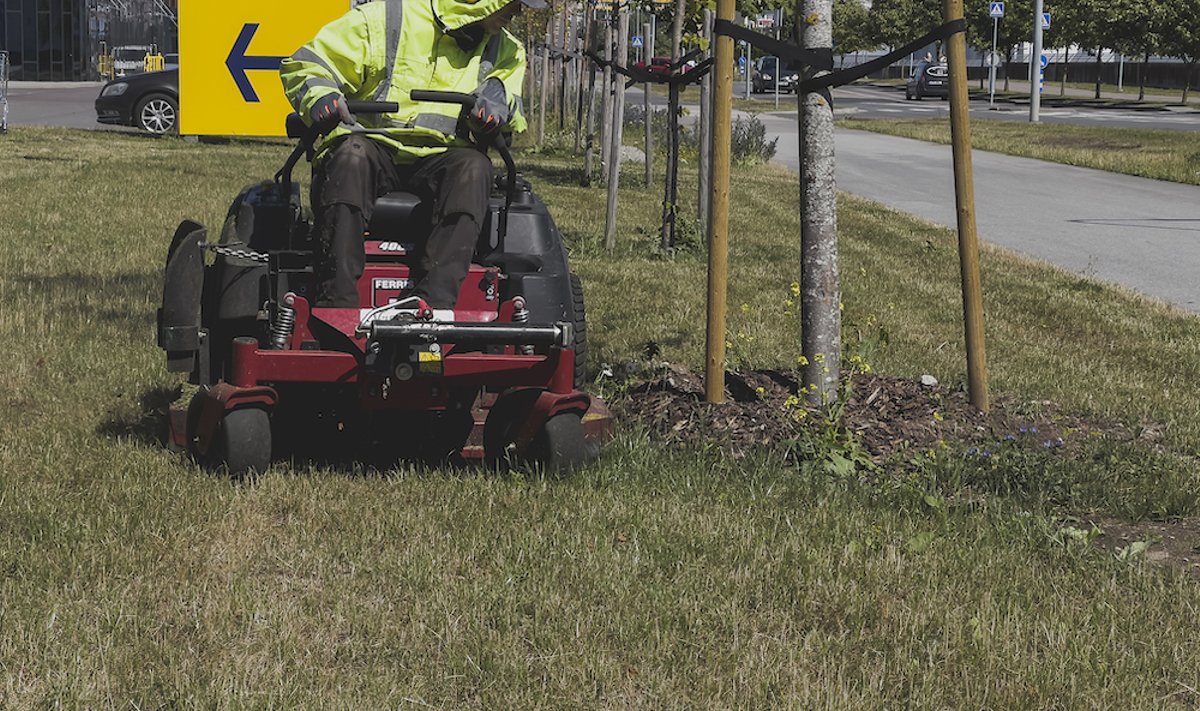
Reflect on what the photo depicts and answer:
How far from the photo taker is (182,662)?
12.1 feet

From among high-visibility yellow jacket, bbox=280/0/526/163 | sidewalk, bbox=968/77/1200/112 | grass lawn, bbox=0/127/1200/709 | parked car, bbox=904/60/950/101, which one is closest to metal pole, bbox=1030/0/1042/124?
sidewalk, bbox=968/77/1200/112

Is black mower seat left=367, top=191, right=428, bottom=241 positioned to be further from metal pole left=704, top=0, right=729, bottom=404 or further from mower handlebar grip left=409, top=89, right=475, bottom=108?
metal pole left=704, top=0, right=729, bottom=404

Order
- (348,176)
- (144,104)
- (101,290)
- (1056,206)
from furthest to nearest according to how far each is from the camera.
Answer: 1. (144,104)
2. (1056,206)
3. (101,290)
4. (348,176)

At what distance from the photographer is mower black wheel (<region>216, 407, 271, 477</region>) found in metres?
5.19

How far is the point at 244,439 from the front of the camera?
5203mm

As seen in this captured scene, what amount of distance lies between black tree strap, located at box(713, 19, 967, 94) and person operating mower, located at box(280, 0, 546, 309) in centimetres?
82

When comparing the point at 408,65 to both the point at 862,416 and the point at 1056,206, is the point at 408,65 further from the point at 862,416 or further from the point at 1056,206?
the point at 1056,206

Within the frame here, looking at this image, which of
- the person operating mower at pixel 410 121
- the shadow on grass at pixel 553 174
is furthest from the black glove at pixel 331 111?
the shadow on grass at pixel 553 174

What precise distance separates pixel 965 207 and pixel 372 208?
7.28 feet

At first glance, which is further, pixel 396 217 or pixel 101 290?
pixel 101 290

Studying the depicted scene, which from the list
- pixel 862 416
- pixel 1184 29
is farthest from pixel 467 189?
pixel 1184 29

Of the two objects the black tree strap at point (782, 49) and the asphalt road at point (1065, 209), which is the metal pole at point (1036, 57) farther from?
the black tree strap at point (782, 49)

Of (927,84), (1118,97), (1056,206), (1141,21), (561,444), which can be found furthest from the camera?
(927,84)

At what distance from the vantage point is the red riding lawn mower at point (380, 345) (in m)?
5.17
